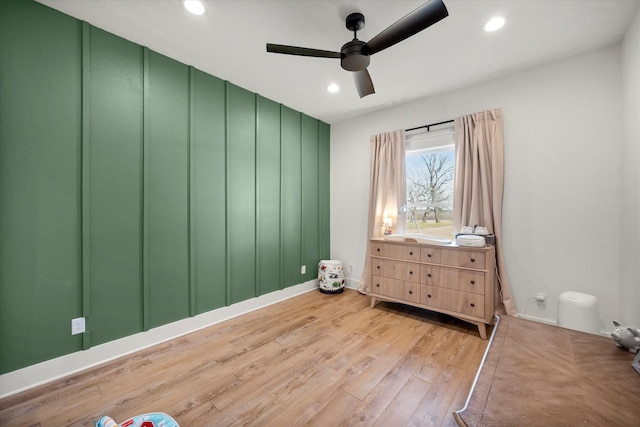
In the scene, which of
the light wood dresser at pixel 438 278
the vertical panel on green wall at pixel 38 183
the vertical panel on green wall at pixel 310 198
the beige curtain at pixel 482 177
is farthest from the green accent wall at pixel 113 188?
the beige curtain at pixel 482 177

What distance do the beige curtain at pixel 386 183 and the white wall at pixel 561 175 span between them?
0.90 metres

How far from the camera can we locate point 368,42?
187 cm

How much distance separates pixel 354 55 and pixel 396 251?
218 cm

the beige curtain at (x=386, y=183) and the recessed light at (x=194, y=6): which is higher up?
the recessed light at (x=194, y=6)

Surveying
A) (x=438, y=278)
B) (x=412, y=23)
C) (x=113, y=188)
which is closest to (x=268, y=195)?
(x=113, y=188)

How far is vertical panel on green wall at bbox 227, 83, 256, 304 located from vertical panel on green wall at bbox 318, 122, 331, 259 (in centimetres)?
134

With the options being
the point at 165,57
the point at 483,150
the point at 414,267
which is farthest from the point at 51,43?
the point at 483,150

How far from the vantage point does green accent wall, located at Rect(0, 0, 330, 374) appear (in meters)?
1.79

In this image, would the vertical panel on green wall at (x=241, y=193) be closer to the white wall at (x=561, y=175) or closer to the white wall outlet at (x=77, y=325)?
the white wall outlet at (x=77, y=325)

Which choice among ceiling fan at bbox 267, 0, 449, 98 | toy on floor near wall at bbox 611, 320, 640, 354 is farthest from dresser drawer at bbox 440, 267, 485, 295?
ceiling fan at bbox 267, 0, 449, 98

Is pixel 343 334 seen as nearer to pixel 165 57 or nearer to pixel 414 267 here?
pixel 414 267

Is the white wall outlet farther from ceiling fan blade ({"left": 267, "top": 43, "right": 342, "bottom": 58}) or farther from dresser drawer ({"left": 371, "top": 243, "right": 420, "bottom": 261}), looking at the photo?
dresser drawer ({"left": 371, "top": 243, "right": 420, "bottom": 261})

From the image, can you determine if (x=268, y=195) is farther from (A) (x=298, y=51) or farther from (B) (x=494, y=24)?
(B) (x=494, y=24)

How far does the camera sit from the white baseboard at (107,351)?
5.80 ft
